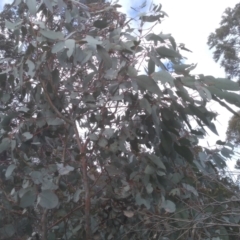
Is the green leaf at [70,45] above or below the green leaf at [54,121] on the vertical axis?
above

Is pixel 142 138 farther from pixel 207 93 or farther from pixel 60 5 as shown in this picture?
pixel 60 5

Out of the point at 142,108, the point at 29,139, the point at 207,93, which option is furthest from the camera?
the point at 29,139

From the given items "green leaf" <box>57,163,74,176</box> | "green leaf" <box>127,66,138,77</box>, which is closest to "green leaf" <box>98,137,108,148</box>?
"green leaf" <box>57,163,74,176</box>

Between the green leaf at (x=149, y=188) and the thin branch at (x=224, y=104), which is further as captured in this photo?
the green leaf at (x=149, y=188)

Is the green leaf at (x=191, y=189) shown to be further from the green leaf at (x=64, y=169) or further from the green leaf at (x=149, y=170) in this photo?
the green leaf at (x=64, y=169)

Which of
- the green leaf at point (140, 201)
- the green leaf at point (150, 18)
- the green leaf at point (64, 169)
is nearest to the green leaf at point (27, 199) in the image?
the green leaf at point (64, 169)

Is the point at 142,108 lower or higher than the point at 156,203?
higher

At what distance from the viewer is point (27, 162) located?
3121 millimetres

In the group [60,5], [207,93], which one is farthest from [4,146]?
[207,93]

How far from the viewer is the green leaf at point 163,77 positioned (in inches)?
109

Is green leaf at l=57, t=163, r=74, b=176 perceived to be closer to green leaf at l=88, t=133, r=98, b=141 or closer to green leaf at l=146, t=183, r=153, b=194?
green leaf at l=88, t=133, r=98, b=141

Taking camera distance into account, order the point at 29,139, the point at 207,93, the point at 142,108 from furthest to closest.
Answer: the point at 29,139, the point at 142,108, the point at 207,93

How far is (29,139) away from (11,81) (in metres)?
0.39

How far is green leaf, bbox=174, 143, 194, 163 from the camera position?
3.14 metres
